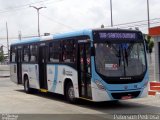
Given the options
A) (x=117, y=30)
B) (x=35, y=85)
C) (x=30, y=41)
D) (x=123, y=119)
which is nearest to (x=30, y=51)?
(x=30, y=41)

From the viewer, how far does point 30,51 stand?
21078 millimetres

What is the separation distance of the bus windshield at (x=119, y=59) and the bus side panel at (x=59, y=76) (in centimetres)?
163

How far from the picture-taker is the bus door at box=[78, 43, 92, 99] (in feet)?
48.0

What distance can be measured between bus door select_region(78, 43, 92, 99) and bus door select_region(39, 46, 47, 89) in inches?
159

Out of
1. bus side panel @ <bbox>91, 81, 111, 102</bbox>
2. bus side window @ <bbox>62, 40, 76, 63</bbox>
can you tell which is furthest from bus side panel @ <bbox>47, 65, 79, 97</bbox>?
bus side panel @ <bbox>91, 81, 111, 102</bbox>

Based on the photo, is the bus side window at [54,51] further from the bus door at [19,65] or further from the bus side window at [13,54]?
the bus side window at [13,54]

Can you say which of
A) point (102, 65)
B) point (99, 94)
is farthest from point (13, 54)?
point (99, 94)

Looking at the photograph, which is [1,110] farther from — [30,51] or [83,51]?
[30,51]

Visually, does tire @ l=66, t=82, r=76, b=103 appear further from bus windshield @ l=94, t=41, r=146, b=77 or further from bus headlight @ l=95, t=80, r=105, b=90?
bus windshield @ l=94, t=41, r=146, b=77

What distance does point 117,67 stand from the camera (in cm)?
1440

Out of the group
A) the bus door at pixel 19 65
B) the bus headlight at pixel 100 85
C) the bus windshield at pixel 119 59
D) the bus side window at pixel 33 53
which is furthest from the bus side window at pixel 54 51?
the bus door at pixel 19 65

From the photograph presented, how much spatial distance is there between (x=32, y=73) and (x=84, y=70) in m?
6.27

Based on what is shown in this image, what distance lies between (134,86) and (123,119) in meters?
2.93

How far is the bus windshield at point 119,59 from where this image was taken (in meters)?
14.3
